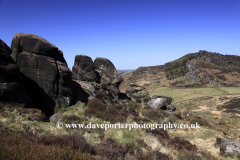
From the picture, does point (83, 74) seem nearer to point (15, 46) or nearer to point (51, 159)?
point (15, 46)

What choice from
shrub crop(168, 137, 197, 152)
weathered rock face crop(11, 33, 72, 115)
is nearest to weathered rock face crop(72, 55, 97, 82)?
weathered rock face crop(11, 33, 72, 115)

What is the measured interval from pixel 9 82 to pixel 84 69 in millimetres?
9979

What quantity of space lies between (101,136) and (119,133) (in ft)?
5.57

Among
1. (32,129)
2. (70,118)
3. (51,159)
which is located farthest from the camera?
(70,118)

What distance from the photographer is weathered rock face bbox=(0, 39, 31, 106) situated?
8414mm

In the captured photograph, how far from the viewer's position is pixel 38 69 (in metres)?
11.0

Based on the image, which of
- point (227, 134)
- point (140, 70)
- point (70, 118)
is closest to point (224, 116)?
point (227, 134)

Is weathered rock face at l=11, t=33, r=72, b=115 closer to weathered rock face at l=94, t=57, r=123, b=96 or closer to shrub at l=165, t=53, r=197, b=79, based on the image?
weathered rock face at l=94, t=57, r=123, b=96

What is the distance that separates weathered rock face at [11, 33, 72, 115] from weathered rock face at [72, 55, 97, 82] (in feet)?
21.9

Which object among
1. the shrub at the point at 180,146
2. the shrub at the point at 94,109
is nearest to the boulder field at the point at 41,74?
the shrub at the point at 94,109

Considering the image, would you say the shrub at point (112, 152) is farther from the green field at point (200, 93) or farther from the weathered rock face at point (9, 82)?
→ the green field at point (200, 93)

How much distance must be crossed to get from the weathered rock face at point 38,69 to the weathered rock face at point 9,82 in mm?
1621

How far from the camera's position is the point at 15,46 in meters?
10.9

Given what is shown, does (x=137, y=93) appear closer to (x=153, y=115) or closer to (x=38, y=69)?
(x=153, y=115)
